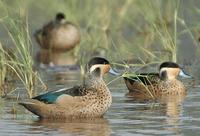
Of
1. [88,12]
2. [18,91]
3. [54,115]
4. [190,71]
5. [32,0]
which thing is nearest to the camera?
[54,115]

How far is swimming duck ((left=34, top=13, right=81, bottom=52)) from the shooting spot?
67.2 ft

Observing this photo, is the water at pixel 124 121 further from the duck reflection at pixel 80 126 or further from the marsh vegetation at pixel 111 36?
the marsh vegetation at pixel 111 36

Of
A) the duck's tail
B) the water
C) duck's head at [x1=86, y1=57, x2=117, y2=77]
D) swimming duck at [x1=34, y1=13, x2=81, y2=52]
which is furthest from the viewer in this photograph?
swimming duck at [x1=34, y1=13, x2=81, y2=52]

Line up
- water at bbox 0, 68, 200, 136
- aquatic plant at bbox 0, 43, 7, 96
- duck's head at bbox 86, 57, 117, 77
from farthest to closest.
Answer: aquatic plant at bbox 0, 43, 7, 96, duck's head at bbox 86, 57, 117, 77, water at bbox 0, 68, 200, 136

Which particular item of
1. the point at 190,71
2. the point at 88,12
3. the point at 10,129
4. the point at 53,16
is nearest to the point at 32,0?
the point at 53,16

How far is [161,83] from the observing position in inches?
549

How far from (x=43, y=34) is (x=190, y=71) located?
598cm

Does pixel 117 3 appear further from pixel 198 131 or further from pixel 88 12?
pixel 198 131

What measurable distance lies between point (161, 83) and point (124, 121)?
3.34 m

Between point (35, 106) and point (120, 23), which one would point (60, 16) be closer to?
point (120, 23)

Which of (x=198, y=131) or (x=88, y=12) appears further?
(x=88, y=12)

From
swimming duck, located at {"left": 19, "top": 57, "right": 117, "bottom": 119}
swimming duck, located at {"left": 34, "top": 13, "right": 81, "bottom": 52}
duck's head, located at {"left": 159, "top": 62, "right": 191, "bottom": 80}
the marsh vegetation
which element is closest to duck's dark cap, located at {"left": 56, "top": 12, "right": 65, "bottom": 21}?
swimming duck, located at {"left": 34, "top": 13, "right": 81, "bottom": 52}

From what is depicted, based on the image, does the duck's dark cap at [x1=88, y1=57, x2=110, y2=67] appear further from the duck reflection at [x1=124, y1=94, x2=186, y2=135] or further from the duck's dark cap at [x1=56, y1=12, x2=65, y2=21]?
the duck's dark cap at [x1=56, y1=12, x2=65, y2=21]

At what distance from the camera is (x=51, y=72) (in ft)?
54.8
